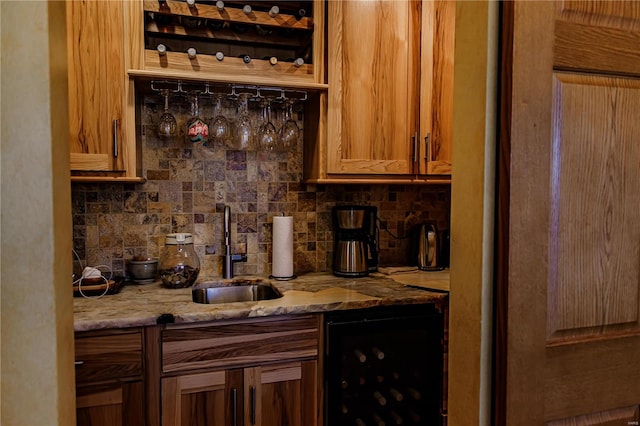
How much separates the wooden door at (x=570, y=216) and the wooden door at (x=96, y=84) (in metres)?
1.55

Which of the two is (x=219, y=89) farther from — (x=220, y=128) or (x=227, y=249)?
(x=227, y=249)

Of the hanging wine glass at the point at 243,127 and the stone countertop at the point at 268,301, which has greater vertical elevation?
the hanging wine glass at the point at 243,127

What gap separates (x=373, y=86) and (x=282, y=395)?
1.46 meters

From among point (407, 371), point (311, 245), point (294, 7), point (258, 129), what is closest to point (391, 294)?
point (407, 371)

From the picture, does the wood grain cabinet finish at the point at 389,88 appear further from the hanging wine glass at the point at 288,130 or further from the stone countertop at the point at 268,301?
the stone countertop at the point at 268,301

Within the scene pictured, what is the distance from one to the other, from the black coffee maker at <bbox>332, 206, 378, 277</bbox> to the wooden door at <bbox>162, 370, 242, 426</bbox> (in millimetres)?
839

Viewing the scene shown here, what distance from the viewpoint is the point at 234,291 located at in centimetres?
225

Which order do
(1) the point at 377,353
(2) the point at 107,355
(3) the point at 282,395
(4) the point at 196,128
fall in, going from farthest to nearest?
(4) the point at 196,128 → (1) the point at 377,353 → (3) the point at 282,395 → (2) the point at 107,355

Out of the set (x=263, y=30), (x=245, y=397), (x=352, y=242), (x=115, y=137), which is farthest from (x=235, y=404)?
(x=263, y=30)

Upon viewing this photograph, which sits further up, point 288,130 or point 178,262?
point 288,130

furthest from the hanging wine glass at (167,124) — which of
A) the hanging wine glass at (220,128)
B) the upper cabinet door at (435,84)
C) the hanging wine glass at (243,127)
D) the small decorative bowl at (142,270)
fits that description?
the upper cabinet door at (435,84)

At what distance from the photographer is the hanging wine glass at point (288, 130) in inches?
87.4

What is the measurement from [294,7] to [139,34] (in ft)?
2.50

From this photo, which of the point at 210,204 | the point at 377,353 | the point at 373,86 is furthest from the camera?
the point at 210,204
